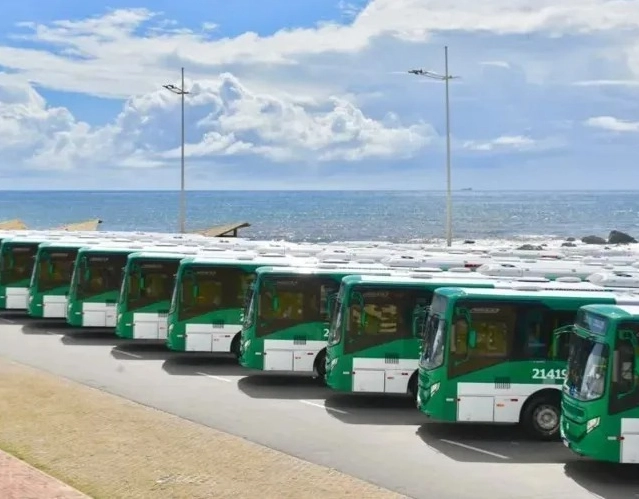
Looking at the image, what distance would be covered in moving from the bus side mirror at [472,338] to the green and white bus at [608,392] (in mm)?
2837

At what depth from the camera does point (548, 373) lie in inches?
758

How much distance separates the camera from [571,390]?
16.8m

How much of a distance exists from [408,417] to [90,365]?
31.3ft

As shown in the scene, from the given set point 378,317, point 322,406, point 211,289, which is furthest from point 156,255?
point 378,317

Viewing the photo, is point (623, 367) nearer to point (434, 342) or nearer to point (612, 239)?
point (434, 342)

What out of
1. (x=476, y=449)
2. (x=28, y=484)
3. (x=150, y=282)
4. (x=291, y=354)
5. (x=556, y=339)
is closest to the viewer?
(x=28, y=484)

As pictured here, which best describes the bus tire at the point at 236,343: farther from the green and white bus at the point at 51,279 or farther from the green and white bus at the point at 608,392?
the green and white bus at the point at 608,392

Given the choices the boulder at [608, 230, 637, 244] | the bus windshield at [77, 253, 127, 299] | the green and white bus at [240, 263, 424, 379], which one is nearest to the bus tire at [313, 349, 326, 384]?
the green and white bus at [240, 263, 424, 379]

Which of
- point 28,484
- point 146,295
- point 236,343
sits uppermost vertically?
point 146,295

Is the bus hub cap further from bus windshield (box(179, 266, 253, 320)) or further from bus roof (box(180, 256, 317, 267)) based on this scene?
bus windshield (box(179, 266, 253, 320))

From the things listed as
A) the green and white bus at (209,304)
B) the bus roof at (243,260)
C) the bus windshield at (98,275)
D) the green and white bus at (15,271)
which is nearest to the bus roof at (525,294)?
the bus roof at (243,260)

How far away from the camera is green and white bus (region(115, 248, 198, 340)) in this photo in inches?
1153

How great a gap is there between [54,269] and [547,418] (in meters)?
20.2

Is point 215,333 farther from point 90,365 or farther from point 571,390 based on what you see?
point 571,390
